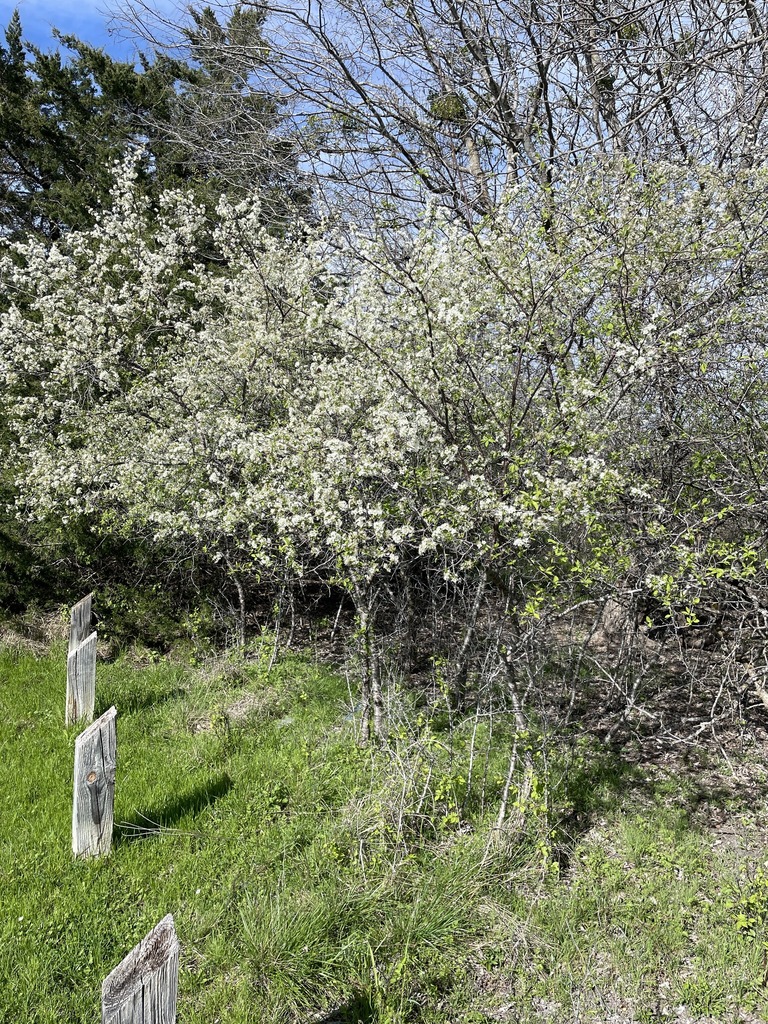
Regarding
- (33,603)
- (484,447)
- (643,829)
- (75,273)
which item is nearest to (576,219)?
(484,447)

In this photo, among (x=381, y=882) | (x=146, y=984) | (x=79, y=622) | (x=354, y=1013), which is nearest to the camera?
(x=146, y=984)

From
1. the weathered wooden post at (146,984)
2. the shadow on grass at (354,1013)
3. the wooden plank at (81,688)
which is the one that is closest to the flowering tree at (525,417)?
the wooden plank at (81,688)

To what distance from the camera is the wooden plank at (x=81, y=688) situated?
501 cm

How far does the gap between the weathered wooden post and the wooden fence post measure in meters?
1.83

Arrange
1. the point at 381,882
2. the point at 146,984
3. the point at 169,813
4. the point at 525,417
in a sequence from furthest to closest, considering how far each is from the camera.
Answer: the point at 525,417
the point at 169,813
the point at 381,882
the point at 146,984

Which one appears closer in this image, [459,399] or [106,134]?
[459,399]

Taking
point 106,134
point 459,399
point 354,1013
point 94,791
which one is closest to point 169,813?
point 94,791

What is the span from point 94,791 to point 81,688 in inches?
63.0

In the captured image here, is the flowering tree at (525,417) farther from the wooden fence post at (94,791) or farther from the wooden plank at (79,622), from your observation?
the wooden fence post at (94,791)

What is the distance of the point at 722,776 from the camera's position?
16.4 feet

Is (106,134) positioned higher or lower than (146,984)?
higher

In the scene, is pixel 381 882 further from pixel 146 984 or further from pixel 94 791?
pixel 146 984

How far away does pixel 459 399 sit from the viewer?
163 inches

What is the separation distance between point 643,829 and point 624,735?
139 cm
